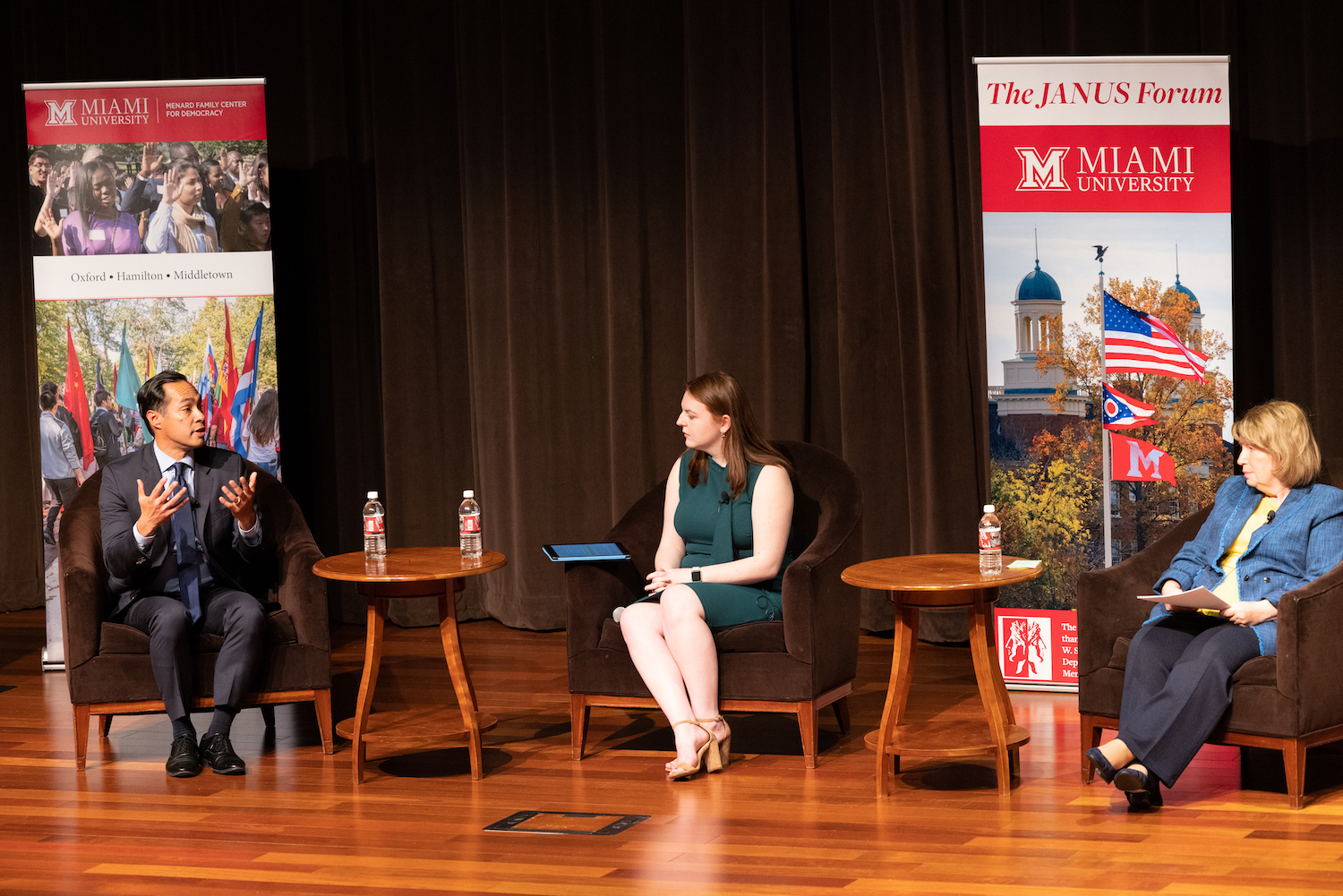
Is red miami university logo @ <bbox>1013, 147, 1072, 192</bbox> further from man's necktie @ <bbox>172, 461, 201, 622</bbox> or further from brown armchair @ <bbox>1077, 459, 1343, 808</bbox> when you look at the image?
man's necktie @ <bbox>172, 461, 201, 622</bbox>

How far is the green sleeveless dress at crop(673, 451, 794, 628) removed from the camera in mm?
4168

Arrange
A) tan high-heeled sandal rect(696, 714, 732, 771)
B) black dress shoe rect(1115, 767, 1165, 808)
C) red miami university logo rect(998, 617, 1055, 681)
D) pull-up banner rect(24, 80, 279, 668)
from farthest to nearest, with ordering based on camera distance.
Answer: pull-up banner rect(24, 80, 279, 668), red miami university logo rect(998, 617, 1055, 681), tan high-heeled sandal rect(696, 714, 732, 771), black dress shoe rect(1115, 767, 1165, 808)

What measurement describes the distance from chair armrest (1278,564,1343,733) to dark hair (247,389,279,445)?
394cm

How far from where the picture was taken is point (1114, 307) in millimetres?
4758

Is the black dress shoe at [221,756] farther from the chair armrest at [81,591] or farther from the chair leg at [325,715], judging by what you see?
the chair armrest at [81,591]

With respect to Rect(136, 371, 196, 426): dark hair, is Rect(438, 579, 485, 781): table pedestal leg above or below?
below

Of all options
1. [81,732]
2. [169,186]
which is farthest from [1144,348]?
[169,186]

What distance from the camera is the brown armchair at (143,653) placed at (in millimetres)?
4270

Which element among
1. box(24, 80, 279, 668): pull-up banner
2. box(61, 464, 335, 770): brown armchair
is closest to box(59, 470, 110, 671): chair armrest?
box(61, 464, 335, 770): brown armchair

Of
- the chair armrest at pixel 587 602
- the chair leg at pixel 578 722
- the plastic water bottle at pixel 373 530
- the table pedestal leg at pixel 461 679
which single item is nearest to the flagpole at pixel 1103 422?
the chair armrest at pixel 587 602

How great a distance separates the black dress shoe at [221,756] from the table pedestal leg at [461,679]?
0.67 m

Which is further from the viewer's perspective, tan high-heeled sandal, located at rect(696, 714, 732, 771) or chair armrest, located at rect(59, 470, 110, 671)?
chair armrest, located at rect(59, 470, 110, 671)

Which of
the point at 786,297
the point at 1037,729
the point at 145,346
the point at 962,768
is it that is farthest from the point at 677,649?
the point at 145,346

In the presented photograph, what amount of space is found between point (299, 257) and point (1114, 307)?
12.3 ft
